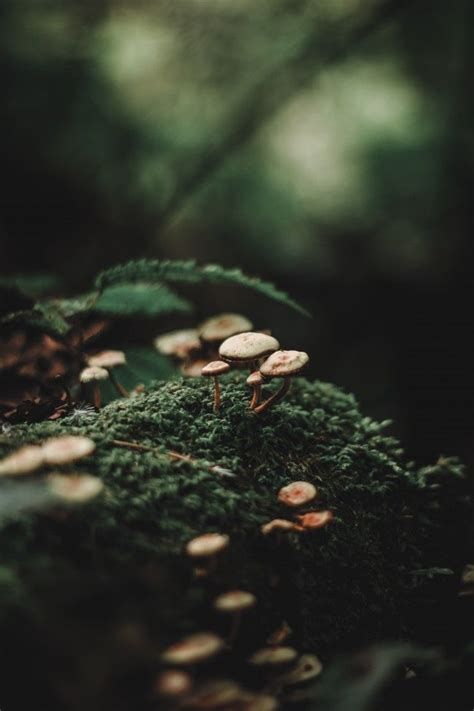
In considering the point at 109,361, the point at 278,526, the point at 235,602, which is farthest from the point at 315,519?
the point at 109,361

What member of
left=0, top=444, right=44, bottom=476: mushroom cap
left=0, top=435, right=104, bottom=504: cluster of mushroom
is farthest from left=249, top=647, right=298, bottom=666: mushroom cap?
left=0, top=444, right=44, bottom=476: mushroom cap

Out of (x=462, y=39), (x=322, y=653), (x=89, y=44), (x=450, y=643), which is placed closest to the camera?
(x=322, y=653)

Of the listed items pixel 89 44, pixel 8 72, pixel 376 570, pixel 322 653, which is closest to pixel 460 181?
pixel 89 44

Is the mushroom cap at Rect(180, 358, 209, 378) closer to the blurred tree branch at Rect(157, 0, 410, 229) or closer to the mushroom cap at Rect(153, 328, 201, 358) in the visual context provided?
the mushroom cap at Rect(153, 328, 201, 358)

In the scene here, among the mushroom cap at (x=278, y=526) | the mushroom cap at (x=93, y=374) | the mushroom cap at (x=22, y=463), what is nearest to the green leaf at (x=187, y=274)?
the mushroom cap at (x=93, y=374)

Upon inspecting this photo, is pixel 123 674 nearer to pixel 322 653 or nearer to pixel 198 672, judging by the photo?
pixel 198 672
